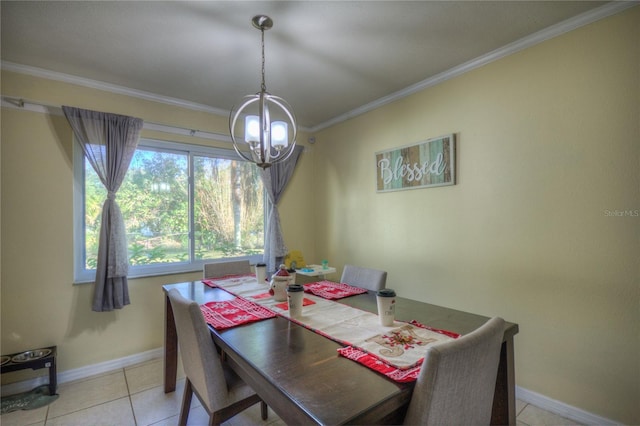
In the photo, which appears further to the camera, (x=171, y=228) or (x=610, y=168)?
(x=171, y=228)

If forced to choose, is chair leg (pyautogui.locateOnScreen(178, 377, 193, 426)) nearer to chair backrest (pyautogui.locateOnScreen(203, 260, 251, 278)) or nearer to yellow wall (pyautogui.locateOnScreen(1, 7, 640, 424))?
chair backrest (pyautogui.locateOnScreen(203, 260, 251, 278))

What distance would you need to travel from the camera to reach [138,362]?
2633mm

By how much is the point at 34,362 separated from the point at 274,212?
231 cm

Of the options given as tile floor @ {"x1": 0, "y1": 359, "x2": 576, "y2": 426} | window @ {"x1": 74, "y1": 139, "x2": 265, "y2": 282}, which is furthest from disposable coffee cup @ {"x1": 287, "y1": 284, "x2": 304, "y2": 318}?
window @ {"x1": 74, "y1": 139, "x2": 265, "y2": 282}


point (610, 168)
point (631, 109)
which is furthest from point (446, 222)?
point (631, 109)

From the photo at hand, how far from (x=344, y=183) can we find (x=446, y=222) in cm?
134

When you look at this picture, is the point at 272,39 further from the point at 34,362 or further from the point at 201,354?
the point at 34,362

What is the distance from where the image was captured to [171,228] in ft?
9.61

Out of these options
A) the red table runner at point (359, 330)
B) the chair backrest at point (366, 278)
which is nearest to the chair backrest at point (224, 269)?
the red table runner at point (359, 330)

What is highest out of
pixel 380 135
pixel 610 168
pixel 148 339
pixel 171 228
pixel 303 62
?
pixel 303 62

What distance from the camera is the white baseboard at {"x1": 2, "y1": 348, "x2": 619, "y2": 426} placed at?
1765mm

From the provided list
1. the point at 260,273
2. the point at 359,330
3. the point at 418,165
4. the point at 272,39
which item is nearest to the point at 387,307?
the point at 359,330

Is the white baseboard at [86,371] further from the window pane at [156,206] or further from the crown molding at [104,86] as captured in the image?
the crown molding at [104,86]

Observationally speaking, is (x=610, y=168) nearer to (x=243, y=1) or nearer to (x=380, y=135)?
(x=380, y=135)
